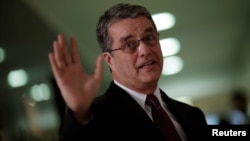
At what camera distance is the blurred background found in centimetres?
151

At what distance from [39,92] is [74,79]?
51cm

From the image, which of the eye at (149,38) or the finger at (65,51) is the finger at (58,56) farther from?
the eye at (149,38)

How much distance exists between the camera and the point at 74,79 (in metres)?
1.11

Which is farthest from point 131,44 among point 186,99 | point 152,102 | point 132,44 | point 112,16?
point 186,99

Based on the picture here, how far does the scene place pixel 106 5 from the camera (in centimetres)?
149

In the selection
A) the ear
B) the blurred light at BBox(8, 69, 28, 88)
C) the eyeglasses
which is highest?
the eyeglasses

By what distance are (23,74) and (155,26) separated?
0.56 metres

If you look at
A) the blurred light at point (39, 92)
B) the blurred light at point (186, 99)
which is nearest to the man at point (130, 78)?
the blurred light at point (186, 99)

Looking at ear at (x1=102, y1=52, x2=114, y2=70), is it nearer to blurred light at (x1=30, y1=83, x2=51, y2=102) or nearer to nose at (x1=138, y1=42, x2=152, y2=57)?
nose at (x1=138, y1=42, x2=152, y2=57)

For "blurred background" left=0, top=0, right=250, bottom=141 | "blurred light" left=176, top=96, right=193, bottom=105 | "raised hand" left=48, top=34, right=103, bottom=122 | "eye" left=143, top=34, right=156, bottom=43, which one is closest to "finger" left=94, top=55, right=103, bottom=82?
"raised hand" left=48, top=34, right=103, bottom=122

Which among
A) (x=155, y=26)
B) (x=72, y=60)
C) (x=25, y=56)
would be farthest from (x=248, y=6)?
(x=25, y=56)

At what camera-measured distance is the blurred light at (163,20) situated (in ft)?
4.88

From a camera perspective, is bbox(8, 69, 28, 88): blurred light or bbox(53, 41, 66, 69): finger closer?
bbox(53, 41, 66, 69): finger

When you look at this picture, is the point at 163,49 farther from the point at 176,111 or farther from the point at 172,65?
the point at 176,111
